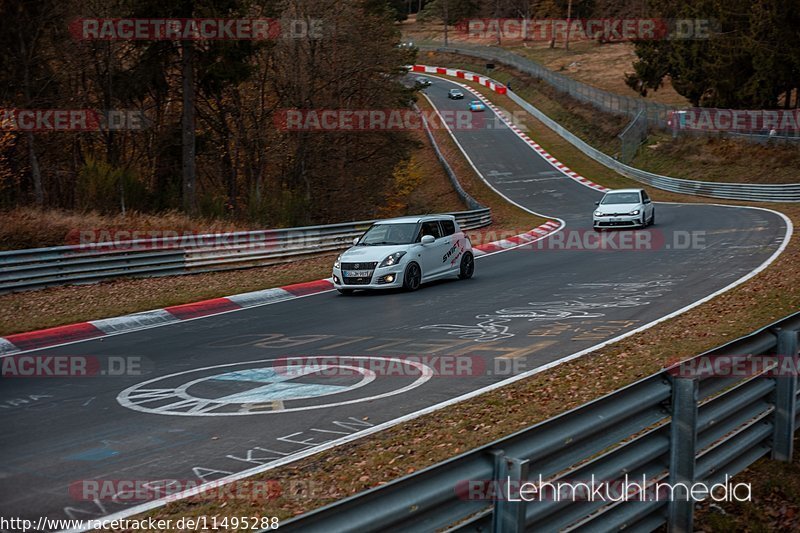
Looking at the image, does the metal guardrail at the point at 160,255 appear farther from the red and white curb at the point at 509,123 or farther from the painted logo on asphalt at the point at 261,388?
the red and white curb at the point at 509,123

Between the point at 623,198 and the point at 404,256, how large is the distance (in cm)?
1721

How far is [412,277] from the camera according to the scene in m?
19.5

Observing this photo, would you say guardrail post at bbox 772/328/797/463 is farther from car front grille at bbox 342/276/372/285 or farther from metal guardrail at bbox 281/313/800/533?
car front grille at bbox 342/276/372/285

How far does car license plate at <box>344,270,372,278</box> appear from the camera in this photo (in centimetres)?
1908

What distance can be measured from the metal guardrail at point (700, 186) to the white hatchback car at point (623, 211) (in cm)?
1437

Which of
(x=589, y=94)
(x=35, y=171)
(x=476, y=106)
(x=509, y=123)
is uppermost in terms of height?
(x=589, y=94)

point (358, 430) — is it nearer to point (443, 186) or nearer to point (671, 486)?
point (671, 486)

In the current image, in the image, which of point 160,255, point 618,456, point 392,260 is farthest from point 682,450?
point 160,255

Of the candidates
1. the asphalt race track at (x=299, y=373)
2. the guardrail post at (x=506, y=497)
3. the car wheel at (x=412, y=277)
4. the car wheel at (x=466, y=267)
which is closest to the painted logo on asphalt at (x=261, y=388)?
the asphalt race track at (x=299, y=373)

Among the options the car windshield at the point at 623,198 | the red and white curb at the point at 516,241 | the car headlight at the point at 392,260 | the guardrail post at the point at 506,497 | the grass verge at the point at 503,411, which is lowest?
the red and white curb at the point at 516,241

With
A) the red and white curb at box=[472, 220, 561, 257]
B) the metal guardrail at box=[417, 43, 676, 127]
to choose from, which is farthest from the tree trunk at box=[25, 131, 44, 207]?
the metal guardrail at box=[417, 43, 676, 127]

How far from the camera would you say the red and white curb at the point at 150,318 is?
14305mm

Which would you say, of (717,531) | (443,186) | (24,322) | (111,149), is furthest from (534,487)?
(443,186)

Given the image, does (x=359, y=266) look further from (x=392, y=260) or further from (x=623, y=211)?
(x=623, y=211)
